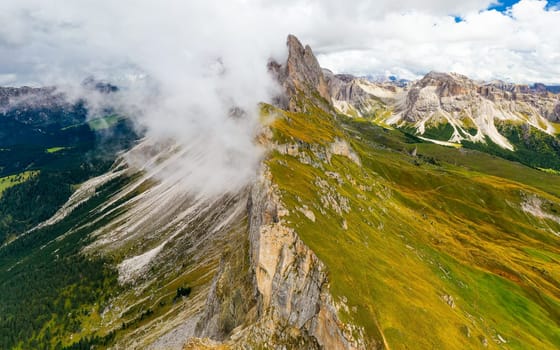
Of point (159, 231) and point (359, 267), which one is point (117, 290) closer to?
point (159, 231)

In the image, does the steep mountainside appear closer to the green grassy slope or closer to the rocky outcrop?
the rocky outcrop

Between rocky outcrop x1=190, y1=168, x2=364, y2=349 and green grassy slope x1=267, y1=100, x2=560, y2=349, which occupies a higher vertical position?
rocky outcrop x1=190, y1=168, x2=364, y2=349

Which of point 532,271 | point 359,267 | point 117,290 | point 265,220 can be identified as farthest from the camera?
point 117,290

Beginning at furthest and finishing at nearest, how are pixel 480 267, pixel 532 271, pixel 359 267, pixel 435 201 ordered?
pixel 435 201 < pixel 532 271 < pixel 480 267 < pixel 359 267

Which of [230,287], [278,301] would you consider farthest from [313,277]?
[230,287]

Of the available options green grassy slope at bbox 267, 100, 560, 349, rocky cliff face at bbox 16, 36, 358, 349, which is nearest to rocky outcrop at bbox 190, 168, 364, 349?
rocky cliff face at bbox 16, 36, 358, 349

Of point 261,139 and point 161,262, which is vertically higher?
point 261,139

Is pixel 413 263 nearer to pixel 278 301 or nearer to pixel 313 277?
pixel 313 277

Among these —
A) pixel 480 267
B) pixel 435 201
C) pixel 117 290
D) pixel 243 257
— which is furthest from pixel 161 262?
pixel 435 201

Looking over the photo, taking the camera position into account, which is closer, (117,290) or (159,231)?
(117,290)

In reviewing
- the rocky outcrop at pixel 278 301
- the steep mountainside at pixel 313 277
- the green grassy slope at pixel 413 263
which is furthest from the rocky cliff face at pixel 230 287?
the green grassy slope at pixel 413 263

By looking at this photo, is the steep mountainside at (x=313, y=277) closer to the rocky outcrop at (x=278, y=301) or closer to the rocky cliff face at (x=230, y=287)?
the rocky outcrop at (x=278, y=301)
